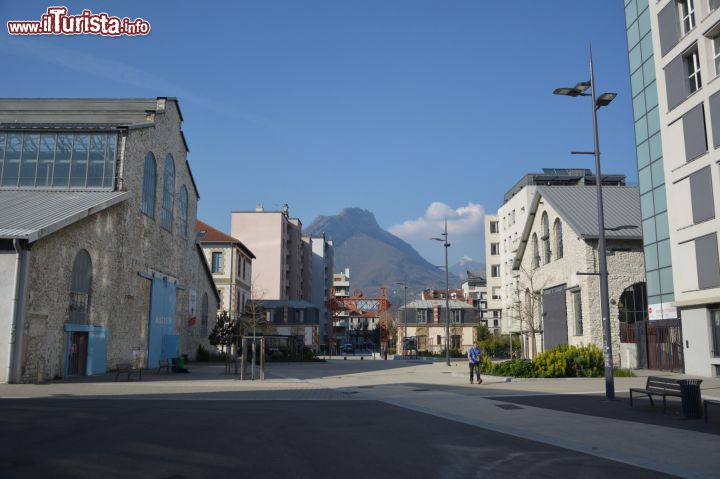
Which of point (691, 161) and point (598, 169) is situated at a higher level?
point (691, 161)

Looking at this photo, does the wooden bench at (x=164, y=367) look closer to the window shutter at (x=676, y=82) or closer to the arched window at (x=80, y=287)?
the arched window at (x=80, y=287)

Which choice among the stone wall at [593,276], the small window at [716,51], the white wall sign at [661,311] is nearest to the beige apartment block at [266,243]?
the stone wall at [593,276]

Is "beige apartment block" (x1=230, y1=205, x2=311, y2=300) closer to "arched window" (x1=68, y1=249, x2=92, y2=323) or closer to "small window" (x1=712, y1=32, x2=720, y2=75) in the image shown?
"arched window" (x1=68, y1=249, x2=92, y2=323)

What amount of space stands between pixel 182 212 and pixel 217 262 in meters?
19.3

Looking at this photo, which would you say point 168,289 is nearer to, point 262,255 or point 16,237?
point 16,237

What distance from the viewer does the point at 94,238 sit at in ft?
97.2

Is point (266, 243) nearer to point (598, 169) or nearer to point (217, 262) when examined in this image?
point (217, 262)

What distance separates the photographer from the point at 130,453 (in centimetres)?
888

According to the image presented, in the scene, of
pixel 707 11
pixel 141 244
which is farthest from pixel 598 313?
pixel 141 244

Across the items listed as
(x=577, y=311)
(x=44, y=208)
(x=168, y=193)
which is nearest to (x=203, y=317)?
(x=168, y=193)

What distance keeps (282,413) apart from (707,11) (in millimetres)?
25276

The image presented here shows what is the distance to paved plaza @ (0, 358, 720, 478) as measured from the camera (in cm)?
809

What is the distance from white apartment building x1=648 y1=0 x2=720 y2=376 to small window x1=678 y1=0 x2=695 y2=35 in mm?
42

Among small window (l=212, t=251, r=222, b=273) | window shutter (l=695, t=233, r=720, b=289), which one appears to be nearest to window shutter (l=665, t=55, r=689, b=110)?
window shutter (l=695, t=233, r=720, b=289)
